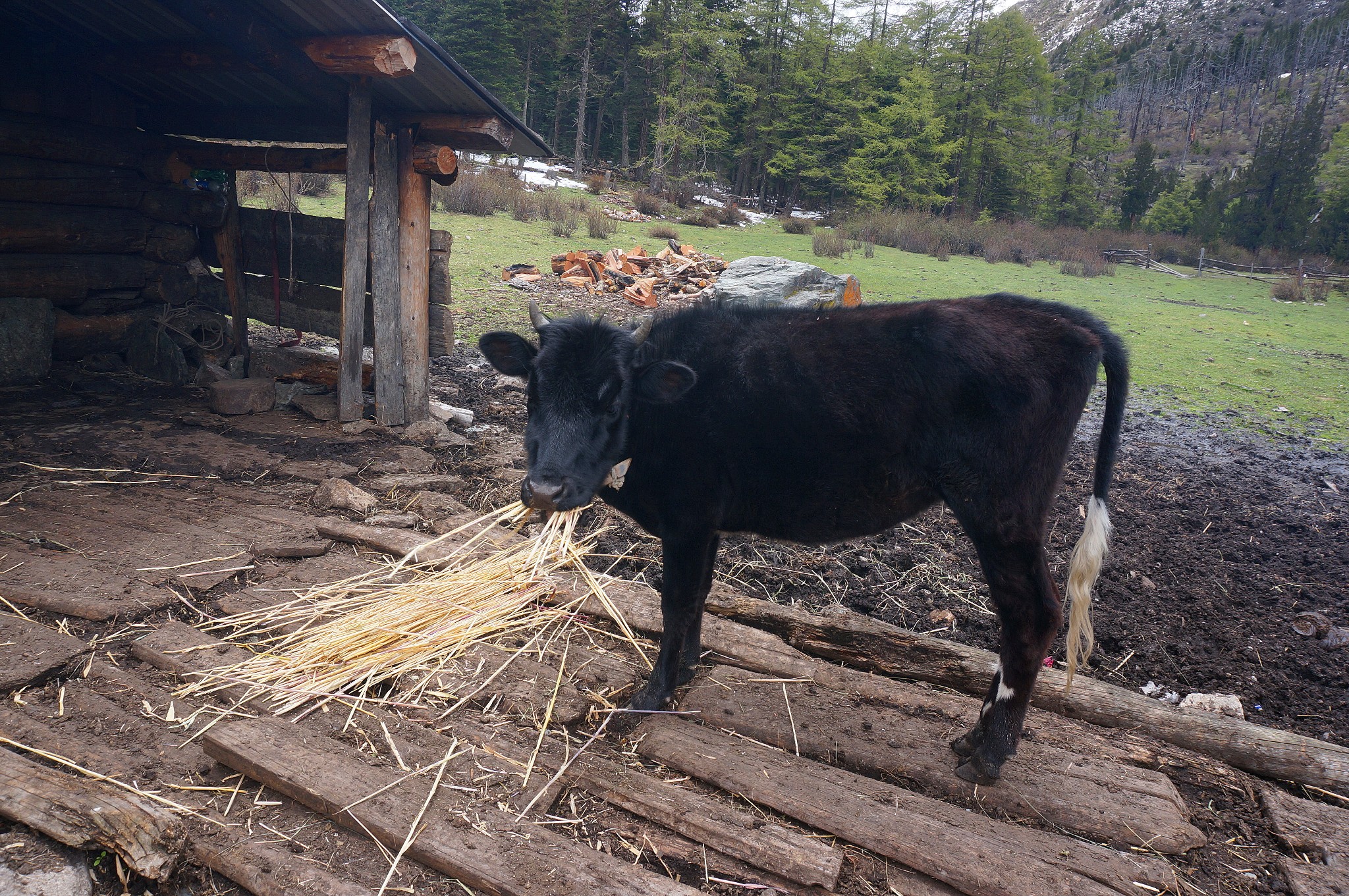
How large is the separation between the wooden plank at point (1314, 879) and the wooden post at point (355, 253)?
299 inches

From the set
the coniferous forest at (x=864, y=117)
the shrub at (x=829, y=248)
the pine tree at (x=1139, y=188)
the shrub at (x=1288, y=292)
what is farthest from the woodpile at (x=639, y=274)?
the pine tree at (x=1139, y=188)

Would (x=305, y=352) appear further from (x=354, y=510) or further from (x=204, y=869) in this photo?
(x=204, y=869)

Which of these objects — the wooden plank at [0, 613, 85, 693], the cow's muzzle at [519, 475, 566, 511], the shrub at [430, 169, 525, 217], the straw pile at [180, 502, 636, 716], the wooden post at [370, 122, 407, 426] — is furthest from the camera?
the shrub at [430, 169, 525, 217]

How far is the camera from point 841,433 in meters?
3.39

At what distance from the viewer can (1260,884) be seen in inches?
108

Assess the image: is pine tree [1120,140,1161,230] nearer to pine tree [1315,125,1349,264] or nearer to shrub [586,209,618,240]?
pine tree [1315,125,1349,264]

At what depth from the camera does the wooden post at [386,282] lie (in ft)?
23.7

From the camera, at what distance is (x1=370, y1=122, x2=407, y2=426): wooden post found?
7.23m

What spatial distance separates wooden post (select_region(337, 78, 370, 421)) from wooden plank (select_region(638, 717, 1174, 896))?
218 inches

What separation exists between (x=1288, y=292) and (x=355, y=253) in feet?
65.9

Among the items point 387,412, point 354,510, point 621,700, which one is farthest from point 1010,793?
point 387,412

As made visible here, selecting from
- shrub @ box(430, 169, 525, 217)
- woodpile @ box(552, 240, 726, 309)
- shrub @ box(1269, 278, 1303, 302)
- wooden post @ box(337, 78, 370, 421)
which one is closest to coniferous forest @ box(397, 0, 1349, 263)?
shrub @ box(1269, 278, 1303, 302)

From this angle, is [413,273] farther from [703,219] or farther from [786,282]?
[703,219]

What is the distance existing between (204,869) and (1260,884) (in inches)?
149
